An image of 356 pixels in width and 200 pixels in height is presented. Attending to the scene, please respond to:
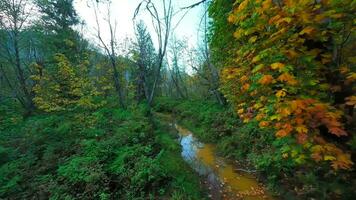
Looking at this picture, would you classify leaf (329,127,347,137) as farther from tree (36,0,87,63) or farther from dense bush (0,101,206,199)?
tree (36,0,87,63)

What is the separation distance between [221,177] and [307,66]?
526 cm

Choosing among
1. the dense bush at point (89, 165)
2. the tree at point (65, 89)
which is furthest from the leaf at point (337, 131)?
the tree at point (65, 89)

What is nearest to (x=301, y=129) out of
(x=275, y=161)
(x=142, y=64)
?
(x=275, y=161)

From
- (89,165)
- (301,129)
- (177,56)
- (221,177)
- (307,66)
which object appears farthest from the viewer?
(177,56)

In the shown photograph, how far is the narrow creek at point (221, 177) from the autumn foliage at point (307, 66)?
326cm

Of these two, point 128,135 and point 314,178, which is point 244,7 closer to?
point 314,178

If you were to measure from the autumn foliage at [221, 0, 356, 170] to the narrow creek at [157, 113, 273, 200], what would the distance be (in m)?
3.26

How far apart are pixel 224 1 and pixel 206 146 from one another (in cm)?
715

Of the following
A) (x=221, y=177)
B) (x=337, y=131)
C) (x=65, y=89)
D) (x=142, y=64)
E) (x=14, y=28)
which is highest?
(x=14, y=28)

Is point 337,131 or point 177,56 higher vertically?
point 177,56

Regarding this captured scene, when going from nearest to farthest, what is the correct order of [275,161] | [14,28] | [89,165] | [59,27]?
1. [275,161]
2. [89,165]
3. [14,28]
4. [59,27]

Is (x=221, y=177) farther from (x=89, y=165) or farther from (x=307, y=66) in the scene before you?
(x=307, y=66)

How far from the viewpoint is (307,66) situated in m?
3.49

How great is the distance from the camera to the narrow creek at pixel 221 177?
21.0 feet
